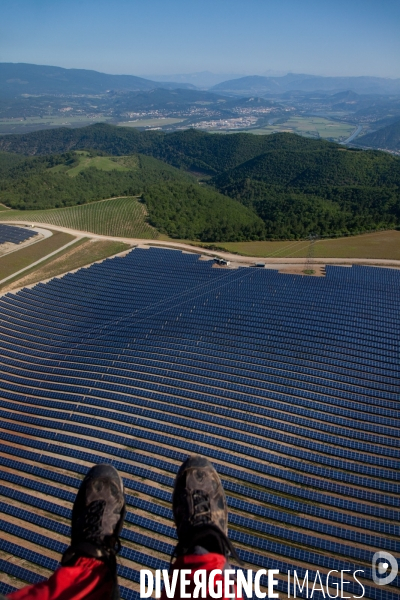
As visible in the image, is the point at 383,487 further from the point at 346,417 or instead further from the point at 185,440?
the point at 185,440

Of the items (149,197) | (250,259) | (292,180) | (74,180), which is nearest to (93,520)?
(250,259)

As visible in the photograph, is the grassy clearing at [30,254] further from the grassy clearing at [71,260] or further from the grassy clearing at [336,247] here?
the grassy clearing at [336,247]

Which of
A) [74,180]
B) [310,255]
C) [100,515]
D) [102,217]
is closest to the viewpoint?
[100,515]

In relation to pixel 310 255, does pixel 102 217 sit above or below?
above

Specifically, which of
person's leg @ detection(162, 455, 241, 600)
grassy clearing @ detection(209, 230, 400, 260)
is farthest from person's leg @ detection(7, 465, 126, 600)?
grassy clearing @ detection(209, 230, 400, 260)

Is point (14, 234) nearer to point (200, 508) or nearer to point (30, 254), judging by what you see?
point (30, 254)

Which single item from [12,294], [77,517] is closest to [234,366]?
[77,517]

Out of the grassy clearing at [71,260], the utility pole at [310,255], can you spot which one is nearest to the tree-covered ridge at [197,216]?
the utility pole at [310,255]
